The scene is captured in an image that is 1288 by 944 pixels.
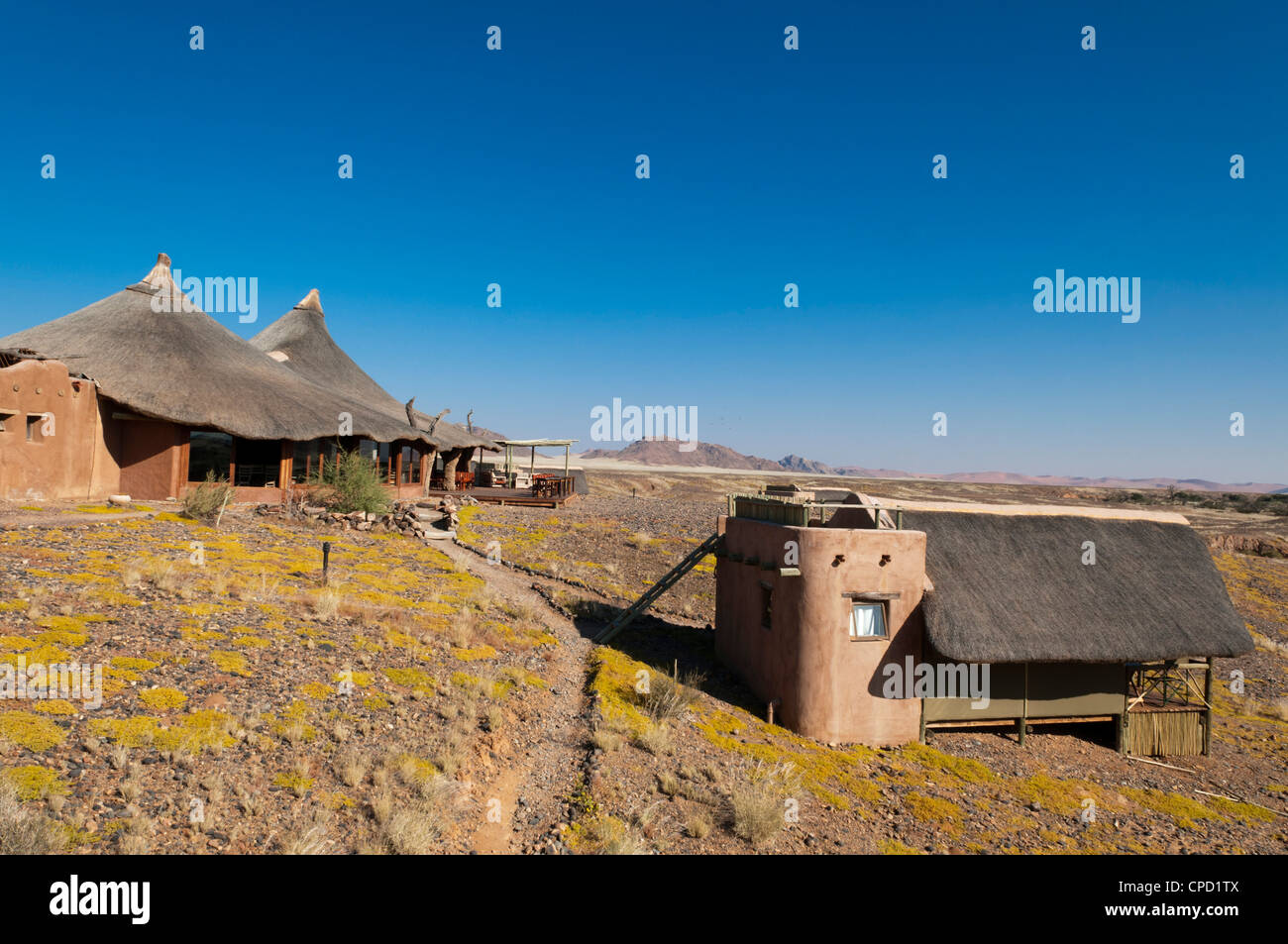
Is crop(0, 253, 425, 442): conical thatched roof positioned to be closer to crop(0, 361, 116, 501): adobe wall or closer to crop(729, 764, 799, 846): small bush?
crop(0, 361, 116, 501): adobe wall

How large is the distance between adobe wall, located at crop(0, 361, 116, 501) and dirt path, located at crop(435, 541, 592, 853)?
1743 centimetres

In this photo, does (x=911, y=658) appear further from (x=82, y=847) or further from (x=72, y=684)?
(x=72, y=684)

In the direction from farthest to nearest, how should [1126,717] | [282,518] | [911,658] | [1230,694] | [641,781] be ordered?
[282,518]
[1230,694]
[1126,717]
[911,658]
[641,781]

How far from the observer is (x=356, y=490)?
23.8 metres

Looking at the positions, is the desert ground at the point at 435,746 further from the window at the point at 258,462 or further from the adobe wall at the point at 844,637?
the window at the point at 258,462

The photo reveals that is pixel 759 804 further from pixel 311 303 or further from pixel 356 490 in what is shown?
pixel 311 303

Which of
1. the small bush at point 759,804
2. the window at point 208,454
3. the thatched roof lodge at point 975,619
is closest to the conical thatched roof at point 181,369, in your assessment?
the window at point 208,454

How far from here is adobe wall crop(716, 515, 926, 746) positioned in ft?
40.2

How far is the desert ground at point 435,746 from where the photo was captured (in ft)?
23.2

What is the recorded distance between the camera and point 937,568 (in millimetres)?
13023

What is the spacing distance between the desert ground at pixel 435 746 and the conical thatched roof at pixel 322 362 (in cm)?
2044

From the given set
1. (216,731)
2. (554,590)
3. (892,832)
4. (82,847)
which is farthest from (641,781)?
(554,590)

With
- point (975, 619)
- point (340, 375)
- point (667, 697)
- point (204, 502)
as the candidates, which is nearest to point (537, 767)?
point (667, 697)

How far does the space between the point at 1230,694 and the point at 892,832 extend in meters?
17.0
